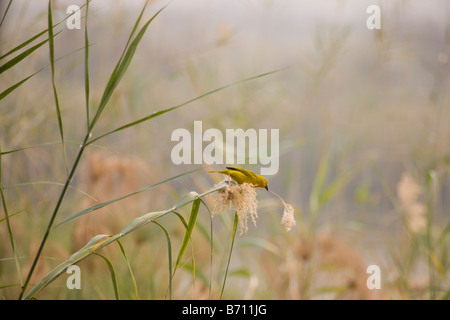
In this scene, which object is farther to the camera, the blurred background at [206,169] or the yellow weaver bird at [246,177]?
the blurred background at [206,169]

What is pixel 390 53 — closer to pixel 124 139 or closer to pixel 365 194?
pixel 365 194

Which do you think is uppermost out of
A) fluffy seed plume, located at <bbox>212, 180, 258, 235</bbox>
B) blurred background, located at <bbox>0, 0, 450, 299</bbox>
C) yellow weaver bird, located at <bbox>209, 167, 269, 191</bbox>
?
blurred background, located at <bbox>0, 0, 450, 299</bbox>

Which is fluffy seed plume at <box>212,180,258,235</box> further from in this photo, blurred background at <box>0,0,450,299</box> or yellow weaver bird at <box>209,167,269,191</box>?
blurred background at <box>0,0,450,299</box>

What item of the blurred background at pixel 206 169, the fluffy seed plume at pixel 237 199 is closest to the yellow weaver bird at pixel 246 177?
the fluffy seed plume at pixel 237 199

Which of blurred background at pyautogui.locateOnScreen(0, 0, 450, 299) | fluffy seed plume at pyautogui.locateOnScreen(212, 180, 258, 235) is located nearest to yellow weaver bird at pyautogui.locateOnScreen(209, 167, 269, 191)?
fluffy seed plume at pyautogui.locateOnScreen(212, 180, 258, 235)

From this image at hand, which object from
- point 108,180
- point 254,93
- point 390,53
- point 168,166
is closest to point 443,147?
point 390,53

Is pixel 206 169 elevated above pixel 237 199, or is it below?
above

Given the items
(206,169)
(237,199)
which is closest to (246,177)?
(237,199)

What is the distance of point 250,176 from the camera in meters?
0.45

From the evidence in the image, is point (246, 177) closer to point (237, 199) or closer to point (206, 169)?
point (237, 199)

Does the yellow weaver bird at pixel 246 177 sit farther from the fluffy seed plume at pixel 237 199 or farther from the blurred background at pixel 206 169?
the blurred background at pixel 206 169

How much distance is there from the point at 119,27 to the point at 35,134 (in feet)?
1.14

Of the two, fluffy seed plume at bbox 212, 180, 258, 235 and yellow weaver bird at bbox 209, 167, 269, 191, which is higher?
yellow weaver bird at bbox 209, 167, 269, 191

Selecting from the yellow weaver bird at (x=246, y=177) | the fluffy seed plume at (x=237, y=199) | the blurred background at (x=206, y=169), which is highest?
the blurred background at (x=206, y=169)
